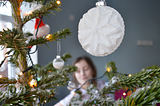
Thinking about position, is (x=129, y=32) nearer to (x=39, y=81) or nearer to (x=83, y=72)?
(x=83, y=72)

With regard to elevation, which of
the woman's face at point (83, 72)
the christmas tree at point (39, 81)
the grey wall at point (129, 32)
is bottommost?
the christmas tree at point (39, 81)

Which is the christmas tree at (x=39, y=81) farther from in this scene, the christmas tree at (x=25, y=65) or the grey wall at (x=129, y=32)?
the grey wall at (x=129, y=32)

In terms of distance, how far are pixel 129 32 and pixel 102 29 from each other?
3.66ft

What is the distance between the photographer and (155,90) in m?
0.27

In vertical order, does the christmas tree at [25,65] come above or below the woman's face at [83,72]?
below

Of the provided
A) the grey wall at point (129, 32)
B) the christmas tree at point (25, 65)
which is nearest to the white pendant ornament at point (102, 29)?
the christmas tree at point (25, 65)

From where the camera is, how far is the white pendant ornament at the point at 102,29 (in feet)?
1.31

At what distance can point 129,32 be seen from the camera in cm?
142

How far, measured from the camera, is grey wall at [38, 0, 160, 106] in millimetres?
1271

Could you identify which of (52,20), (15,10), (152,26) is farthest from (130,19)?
(15,10)

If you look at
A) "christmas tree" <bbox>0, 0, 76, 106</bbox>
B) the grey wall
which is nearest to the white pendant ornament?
"christmas tree" <bbox>0, 0, 76, 106</bbox>

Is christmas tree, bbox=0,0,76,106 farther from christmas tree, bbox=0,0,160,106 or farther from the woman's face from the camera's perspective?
the woman's face

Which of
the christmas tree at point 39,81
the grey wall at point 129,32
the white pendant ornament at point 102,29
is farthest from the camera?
the grey wall at point 129,32

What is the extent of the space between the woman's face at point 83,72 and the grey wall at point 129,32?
32cm
